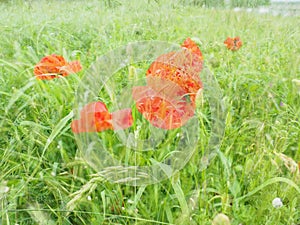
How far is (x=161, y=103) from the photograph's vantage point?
823 mm

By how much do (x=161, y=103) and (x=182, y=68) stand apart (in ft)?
0.52

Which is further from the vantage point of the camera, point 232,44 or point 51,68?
point 232,44

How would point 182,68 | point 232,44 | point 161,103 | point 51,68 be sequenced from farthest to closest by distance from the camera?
1. point 232,44
2. point 51,68
3. point 182,68
4. point 161,103

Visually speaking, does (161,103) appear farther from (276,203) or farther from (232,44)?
(232,44)

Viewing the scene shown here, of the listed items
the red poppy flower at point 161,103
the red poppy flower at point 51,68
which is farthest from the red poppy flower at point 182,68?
the red poppy flower at point 51,68

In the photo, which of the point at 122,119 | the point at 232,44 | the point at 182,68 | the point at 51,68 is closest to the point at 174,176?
the point at 122,119

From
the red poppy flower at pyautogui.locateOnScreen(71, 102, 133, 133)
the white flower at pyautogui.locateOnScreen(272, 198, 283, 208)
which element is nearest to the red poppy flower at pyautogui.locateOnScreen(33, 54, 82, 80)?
the red poppy flower at pyautogui.locateOnScreen(71, 102, 133, 133)

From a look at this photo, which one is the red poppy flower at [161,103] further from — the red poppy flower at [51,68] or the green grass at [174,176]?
the red poppy flower at [51,68]

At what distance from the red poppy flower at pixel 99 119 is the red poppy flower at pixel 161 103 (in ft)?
0.20

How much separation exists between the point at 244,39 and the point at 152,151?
1.45 m

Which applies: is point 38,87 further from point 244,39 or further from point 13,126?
point 244,39

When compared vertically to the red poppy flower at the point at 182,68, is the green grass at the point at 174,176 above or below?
below

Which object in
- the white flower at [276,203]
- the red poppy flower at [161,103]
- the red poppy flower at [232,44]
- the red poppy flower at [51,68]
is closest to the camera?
the white flower at [276,203]

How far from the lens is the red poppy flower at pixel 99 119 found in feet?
2.57
